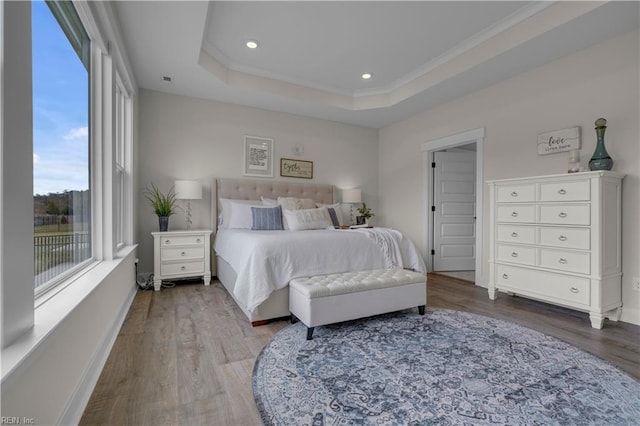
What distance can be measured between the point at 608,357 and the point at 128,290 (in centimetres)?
405

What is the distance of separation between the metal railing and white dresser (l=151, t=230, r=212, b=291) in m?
1.47

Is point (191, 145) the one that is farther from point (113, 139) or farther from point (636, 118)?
point (636, 118)

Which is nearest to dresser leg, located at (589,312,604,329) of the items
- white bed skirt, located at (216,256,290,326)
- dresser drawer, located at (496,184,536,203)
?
dresser drawer, located at (496,184,536,203)

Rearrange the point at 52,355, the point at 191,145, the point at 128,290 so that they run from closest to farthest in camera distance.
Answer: the point at 52,355 < the point at 128,290 < the point at 191,145

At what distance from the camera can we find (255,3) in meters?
2.58

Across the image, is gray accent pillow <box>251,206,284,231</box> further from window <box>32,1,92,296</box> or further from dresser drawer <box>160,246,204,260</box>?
window <box>32,1,92,296</box>

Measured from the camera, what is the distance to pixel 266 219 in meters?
3.74

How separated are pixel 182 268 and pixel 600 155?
4.55 m

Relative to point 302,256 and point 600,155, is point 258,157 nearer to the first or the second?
point 302,256

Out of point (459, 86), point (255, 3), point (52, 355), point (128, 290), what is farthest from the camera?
point (459, 86)

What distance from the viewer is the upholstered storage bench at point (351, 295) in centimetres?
226

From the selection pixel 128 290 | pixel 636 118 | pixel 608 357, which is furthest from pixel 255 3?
pixel 608 357

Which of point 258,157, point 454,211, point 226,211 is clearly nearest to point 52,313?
point 226,211

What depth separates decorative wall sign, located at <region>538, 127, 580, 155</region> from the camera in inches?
117
